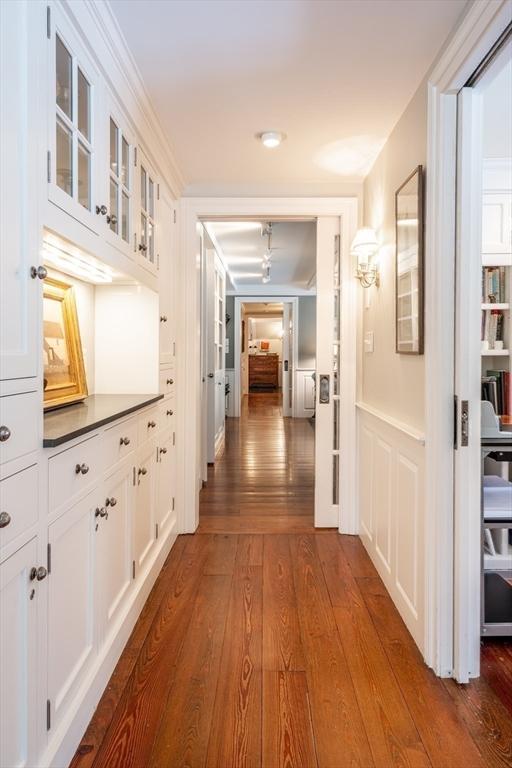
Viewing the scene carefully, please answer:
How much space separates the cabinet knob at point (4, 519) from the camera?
3.29ft

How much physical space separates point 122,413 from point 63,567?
621 millimetres

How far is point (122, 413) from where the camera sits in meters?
1.79

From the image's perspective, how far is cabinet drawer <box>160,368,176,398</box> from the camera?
264 cm

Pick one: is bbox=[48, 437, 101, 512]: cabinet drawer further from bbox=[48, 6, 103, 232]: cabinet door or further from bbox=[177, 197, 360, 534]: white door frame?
bbox=[177, 197, 360, 534]: white door frame

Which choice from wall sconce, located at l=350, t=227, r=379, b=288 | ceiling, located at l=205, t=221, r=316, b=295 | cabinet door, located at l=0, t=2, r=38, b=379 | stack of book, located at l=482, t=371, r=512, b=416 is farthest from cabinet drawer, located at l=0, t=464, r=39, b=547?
ceiling, located at l=205, t=221, r=316, b=295

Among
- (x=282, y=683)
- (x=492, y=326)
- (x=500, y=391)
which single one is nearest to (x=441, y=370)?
(x=500, y=391)

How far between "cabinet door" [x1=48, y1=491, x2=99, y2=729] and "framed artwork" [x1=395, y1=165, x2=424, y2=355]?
4.64 feet

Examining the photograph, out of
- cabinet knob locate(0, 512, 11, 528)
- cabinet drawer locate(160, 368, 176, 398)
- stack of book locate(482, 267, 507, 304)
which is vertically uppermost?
stack of book locate(482, 267, 507, 304)

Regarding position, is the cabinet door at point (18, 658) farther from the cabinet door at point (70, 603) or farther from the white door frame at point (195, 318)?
the white door frame at point (195, 318)

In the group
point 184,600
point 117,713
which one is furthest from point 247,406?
point 117,713

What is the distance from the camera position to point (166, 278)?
2.75m

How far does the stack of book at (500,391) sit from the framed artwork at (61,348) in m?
2.13

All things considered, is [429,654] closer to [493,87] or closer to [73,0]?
[493,87]

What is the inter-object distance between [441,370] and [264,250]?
4.26 meters
